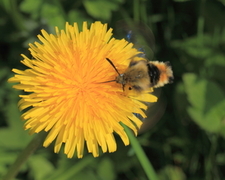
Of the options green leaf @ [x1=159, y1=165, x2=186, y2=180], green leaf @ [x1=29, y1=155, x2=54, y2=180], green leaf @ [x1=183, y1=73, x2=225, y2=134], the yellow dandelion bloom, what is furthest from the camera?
green leaf @ [x1=159, y1=165, x2=186, y2=180]

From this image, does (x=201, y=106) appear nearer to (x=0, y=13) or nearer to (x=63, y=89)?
(x=63, y=89)

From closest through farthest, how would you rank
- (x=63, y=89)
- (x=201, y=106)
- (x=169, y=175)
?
(x=63, y=89), (x=201, y=106), (x=169, y=175)

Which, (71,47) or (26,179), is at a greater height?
(71,47)

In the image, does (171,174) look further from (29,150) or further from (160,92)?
(29,150)

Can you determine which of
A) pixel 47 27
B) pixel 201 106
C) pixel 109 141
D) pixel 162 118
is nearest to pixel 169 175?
pixel 162 118

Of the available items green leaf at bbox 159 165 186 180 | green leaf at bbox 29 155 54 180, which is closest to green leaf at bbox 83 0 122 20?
green leaf at bbox 29 155 54 180

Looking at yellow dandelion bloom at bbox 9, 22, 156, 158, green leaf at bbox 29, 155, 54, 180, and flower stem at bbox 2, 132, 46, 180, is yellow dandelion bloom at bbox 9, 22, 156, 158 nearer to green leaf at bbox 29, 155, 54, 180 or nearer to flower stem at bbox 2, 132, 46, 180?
flower stem at bbox 2, 132, 46, 180
